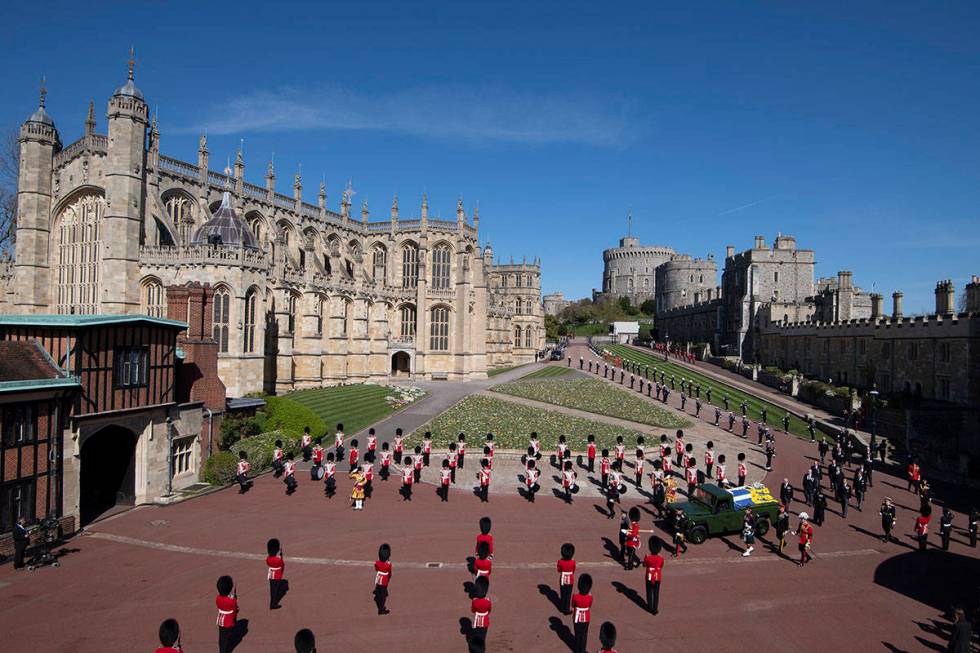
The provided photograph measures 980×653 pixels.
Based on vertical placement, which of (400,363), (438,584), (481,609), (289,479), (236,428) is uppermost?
(400,363)

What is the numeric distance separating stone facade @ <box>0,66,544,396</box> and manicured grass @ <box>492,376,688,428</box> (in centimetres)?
1180

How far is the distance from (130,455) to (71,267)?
26.5 meters

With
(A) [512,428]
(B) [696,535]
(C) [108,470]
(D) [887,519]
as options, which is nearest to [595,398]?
(A) [512,428]

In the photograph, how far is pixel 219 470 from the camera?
20562 mm

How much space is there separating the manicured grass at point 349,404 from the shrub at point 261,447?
205 inches

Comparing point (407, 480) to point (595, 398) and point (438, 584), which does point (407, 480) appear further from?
point (595, 398)

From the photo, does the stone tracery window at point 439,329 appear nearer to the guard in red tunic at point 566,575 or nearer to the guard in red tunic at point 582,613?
the guard in red tunic at point 566,575

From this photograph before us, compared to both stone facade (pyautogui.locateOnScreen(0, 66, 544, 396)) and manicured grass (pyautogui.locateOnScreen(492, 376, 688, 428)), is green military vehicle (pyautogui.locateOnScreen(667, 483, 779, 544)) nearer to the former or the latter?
manicured grass (pyautogui.locateOnScreen(492, 376, 688, 428))

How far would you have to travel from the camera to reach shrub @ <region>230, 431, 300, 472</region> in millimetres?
22087

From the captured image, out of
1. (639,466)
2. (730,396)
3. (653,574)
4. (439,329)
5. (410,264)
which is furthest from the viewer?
(410,264)

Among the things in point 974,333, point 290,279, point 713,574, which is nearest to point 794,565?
point 713,574

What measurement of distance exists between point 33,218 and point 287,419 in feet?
85.6

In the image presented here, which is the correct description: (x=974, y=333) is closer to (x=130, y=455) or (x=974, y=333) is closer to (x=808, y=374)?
(x=808, y=374)

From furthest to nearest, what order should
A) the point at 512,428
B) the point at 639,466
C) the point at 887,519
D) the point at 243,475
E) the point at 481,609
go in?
1. the point at 512,428
2. the point at 639,466
3. the point at 243,475
4. the point at 887,519
5. the point at 481,609
